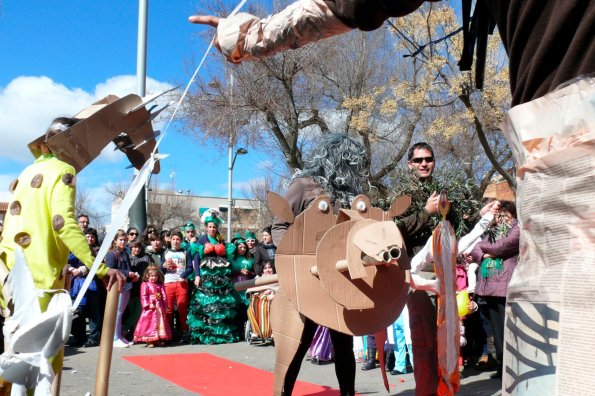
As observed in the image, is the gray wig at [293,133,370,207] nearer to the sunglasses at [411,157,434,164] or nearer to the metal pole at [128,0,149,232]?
the sunglasses at [411,157,434,164]

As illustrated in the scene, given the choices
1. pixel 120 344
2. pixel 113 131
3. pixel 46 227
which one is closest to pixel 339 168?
pixel 113 131

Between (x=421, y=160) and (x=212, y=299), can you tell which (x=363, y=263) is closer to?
(x=421, y=160)

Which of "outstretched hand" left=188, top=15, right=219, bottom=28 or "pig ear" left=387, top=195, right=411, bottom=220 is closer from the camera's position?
"outstretched hand" left=188, top=15, right=219, bottom=28

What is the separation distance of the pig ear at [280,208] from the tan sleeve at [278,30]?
6.30 feet

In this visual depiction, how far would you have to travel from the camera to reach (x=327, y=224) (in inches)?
142

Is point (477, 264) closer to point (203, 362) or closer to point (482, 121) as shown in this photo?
point (203, 362)

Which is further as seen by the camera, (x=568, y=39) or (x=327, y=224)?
(x=327, y=224)

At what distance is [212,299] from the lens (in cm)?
997

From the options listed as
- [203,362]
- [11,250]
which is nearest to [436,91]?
[203,362]

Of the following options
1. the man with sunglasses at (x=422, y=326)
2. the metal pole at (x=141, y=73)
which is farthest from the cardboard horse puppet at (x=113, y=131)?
the man with sunglasses at (x=422, y=326)

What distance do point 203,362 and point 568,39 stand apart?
7230mm

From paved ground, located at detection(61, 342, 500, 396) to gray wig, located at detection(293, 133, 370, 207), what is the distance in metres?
2.23

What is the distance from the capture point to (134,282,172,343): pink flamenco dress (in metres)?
9.45

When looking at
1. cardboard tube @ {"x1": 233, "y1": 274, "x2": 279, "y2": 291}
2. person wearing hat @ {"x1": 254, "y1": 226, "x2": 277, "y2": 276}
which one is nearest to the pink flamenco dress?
person wearing hat @ {"x1": 254, "y1": 226, "x2": 277, "y2": 276}
